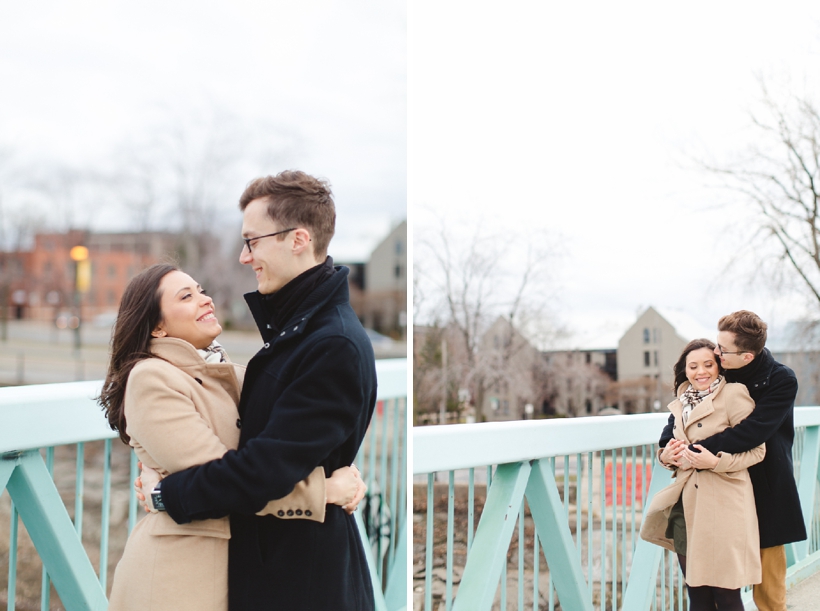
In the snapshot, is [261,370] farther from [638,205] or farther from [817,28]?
[638,205]

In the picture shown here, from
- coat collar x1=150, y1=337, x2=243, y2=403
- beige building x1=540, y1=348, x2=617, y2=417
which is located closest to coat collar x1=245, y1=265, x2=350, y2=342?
coat collar x1=150, y1=337, x2=243, y2=403

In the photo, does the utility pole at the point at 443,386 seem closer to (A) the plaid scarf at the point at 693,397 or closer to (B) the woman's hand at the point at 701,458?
(A) the plaid scarf at the point at 693,397

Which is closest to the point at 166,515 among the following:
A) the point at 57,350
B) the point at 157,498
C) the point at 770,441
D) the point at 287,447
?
the point at 157,498

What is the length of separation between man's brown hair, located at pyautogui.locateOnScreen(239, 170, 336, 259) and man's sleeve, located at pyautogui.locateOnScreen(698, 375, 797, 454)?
5.47ft

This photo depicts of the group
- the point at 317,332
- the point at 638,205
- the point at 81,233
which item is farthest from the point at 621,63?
the point at 81,233

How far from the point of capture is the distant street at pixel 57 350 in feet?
104

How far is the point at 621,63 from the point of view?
1472cm

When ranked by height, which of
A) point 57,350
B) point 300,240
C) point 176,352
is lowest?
point 57,350

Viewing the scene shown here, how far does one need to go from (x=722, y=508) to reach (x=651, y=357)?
9.35m

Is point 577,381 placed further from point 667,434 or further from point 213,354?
point 213,354

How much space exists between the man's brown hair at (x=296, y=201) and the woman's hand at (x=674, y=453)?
163cm

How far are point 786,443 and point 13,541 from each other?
100 inches

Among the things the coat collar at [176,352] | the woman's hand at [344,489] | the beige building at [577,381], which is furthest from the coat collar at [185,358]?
the beige building at [577,381]

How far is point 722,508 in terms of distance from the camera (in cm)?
235
